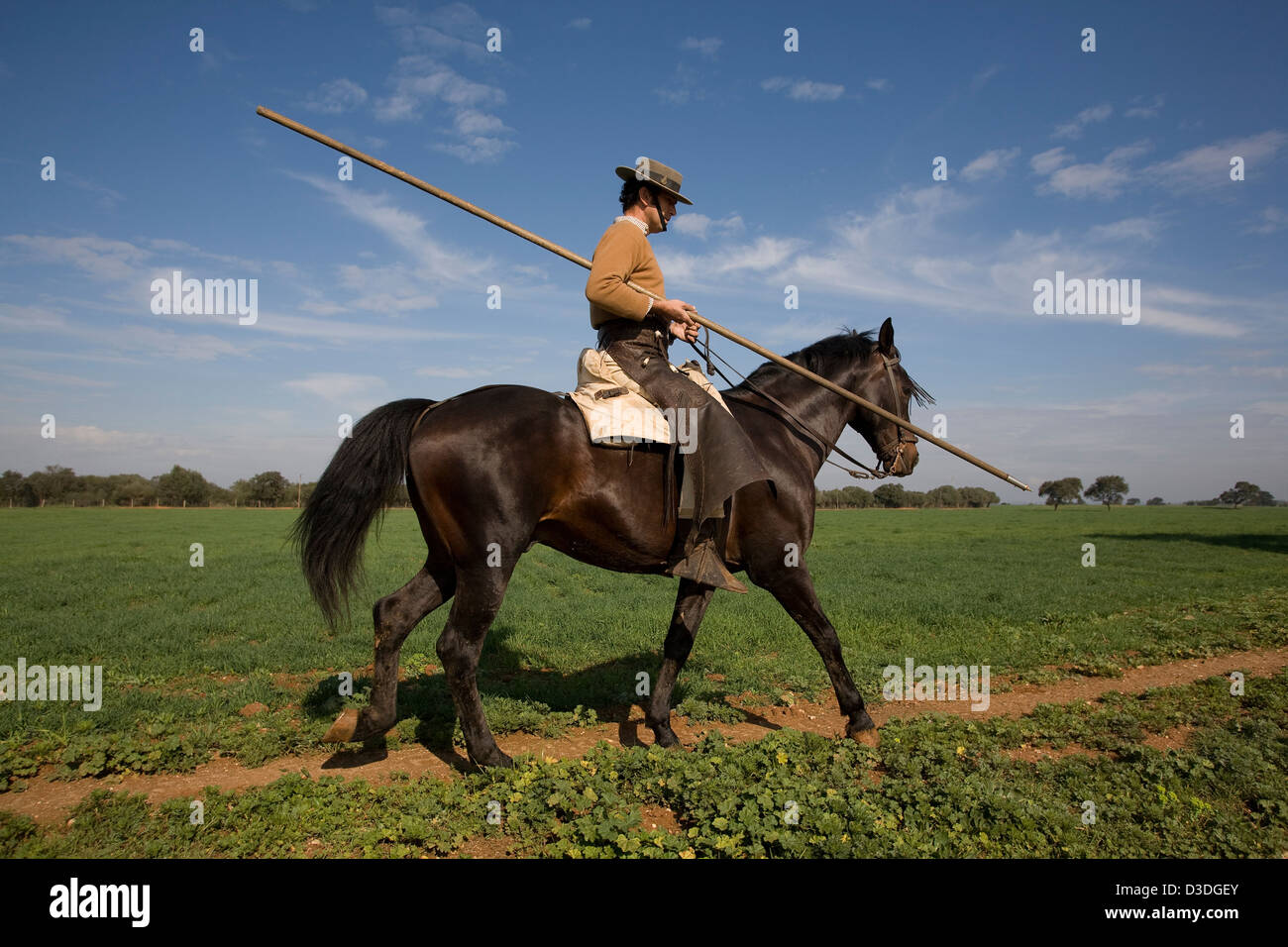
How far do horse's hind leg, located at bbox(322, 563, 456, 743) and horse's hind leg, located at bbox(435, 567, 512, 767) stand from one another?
16.6 inches

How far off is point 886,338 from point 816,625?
2.85 meters

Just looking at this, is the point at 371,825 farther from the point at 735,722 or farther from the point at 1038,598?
the point at 1038,598

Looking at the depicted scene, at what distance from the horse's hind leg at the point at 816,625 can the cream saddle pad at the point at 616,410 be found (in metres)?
1.45

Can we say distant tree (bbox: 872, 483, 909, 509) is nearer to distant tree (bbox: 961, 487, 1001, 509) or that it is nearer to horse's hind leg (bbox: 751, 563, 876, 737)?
distant tree (bbox: 961, 487, 1001, 509)

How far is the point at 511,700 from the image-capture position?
6676mm

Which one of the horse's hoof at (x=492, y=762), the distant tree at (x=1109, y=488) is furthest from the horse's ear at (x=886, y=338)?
the distant tree at (x=1109, y=488)

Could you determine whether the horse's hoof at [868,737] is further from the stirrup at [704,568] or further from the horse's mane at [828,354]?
the horse's mane at [828,354]

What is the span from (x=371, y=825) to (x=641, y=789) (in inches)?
65.0

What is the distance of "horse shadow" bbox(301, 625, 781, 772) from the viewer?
570 cm

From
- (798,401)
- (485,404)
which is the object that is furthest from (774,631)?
(485,404)

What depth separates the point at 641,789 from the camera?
4.41m

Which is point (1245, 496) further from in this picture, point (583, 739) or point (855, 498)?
point (583, 739)

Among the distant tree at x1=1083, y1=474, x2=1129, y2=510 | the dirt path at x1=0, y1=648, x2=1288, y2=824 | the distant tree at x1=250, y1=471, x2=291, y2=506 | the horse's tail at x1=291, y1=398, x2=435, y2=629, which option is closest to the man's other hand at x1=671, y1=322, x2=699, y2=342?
the horse's tail at x1=291, y1=398, x2=435, y2=629
